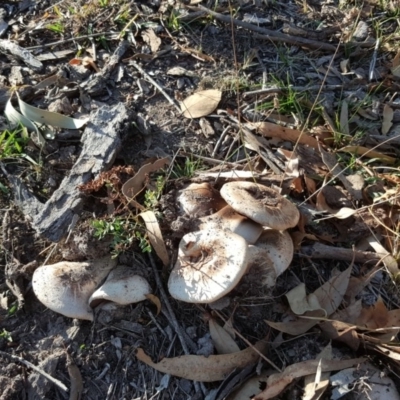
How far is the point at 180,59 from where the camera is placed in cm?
401

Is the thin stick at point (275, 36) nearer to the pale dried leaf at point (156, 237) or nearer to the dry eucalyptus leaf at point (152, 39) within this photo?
the dry eucalyptus leaf at point (152, 39)

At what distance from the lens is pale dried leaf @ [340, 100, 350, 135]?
3.63 metres

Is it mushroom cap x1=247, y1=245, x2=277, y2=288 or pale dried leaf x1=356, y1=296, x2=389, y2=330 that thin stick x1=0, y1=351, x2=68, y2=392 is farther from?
pale dried leaf x1=356, y1=296, x2=389, y2=330

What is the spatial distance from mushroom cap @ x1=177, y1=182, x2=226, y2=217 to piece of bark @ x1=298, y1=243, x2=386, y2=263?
0.55 m

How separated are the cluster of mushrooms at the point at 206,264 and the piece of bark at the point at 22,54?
5.59 feet

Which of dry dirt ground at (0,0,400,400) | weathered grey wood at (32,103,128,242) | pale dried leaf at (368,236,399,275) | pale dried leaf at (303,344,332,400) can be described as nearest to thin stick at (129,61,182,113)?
dry dirt ground at (0,0,400,400)

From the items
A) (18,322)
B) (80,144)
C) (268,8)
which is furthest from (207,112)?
(18,322)

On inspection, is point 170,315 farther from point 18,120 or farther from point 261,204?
point 18,120

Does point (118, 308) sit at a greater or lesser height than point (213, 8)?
lesser

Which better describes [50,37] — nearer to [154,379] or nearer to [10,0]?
[10,0]

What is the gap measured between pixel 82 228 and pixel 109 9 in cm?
204

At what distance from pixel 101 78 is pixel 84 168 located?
35.7 inches

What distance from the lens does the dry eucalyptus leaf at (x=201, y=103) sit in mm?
3670

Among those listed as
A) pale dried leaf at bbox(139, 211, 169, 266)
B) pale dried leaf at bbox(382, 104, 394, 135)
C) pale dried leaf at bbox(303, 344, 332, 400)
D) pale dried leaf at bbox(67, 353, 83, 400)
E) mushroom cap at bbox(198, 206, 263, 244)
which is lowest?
pale dried leaf at bbox(67, 353, 83, 400)
